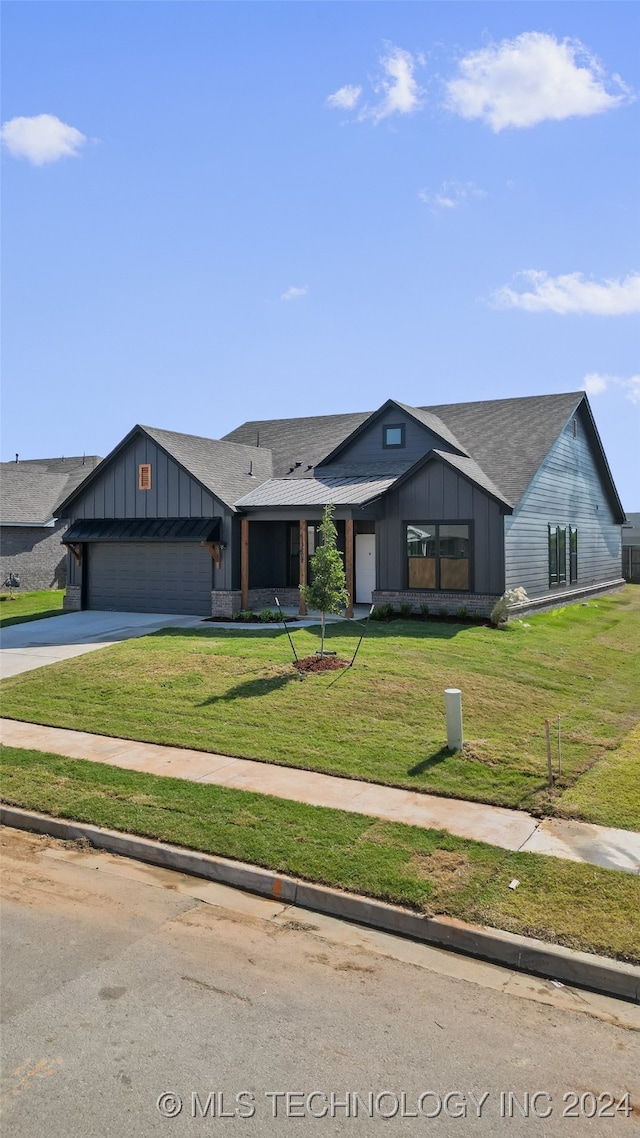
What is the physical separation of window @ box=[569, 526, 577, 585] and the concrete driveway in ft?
40.5

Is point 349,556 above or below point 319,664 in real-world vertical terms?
above

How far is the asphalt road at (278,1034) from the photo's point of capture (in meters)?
3.98

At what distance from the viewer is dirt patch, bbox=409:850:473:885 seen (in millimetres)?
6586

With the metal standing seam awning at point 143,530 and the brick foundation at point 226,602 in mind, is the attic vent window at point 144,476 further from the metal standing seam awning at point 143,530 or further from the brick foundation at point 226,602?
the brick foundation at point 226,602

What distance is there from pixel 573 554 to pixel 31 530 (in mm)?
24042

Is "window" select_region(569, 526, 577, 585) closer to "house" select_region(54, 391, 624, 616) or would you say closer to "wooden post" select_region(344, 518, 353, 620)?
"house" select_region(54, 391, 624, 616)

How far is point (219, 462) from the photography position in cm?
2442

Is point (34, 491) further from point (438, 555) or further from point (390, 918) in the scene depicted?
point (390, 918)

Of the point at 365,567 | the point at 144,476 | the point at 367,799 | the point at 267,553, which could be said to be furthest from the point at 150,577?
the point at 367,799

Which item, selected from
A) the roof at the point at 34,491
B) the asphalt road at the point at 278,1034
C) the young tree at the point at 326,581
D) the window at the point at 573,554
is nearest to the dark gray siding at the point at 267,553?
the young tree at the point at 326,581

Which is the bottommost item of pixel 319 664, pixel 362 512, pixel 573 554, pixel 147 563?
pixel 319 664

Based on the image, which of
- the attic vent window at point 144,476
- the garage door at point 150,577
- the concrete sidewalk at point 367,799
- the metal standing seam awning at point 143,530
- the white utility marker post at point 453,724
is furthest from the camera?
the attic vent window at point 144,476

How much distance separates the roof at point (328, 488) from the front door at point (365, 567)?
165 cm

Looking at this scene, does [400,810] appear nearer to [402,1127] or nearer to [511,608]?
[402,1127]
